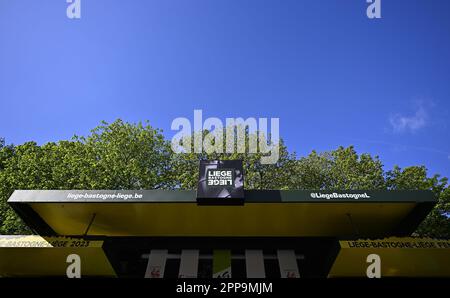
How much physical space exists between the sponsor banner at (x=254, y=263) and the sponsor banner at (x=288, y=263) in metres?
0.63

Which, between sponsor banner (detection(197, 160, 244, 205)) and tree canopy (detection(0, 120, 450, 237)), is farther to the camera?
tree canopy (detection(0, 120, 450, 237))

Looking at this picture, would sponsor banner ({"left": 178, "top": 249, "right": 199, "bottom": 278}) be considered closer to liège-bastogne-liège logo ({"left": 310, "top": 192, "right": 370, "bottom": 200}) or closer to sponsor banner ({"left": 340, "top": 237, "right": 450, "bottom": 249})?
liège-bastogne-liège logo ({"left": 310, "top": 192, "right": 370, "bottom": 200})

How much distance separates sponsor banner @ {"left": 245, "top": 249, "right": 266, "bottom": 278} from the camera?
11.0m

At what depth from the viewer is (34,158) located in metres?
26.1

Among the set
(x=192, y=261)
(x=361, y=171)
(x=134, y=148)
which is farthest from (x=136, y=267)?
(x=361, y=171)

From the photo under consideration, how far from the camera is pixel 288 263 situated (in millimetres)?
11203

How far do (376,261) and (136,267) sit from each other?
26.1 ft

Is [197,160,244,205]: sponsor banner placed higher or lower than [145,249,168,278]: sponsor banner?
higher

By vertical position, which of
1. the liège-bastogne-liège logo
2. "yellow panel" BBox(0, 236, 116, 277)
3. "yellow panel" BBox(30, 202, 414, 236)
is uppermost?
the liège-bastogne-liège logo

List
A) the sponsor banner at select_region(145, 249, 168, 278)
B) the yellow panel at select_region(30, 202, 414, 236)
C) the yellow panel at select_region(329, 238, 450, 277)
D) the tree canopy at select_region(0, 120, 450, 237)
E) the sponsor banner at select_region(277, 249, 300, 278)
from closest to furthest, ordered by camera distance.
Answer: the yellow panel at select_region(329, 238, 450, 277) < the yellow panel at select_region(30, 202, 414, 236) < the sponsor banner at select_region(277, 249, 300, 278) < the sponsor banner at select_region(145, 249, 168, 278) < the tree canopy at select_region(0, 120, 450, 237)

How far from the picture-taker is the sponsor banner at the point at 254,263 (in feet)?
36.1

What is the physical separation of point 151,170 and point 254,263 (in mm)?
18695

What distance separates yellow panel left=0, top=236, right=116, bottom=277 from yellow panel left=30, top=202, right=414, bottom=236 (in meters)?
1.08

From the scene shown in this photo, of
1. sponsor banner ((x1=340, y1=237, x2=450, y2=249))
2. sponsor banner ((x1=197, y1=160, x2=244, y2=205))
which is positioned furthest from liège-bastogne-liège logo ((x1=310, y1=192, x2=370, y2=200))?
sponsor banner ((x1=197, y1=160, x2=244, y2=205))
